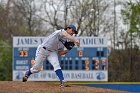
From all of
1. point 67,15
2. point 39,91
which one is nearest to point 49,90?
point 39,91

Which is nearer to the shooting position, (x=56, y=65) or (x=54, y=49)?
→ (x=56, y=65)

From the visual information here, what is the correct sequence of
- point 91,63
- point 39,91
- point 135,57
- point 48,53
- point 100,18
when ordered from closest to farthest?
point 39,91, point 48,53, point 91,63, point 135,57, point 100,18

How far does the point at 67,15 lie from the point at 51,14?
154cm

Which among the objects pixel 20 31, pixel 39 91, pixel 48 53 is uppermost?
pixel 20 31

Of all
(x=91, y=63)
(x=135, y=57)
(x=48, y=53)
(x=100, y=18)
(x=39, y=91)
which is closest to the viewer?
(x=39, y=91)

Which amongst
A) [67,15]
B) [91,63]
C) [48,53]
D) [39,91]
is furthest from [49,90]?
[67,15]

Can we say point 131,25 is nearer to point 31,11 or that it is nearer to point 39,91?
point 31,11

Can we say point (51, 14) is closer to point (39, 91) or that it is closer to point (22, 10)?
point (22, 10)

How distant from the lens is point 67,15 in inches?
1652

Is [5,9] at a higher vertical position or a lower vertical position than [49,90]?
higher

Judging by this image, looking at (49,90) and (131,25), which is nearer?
(49,90)

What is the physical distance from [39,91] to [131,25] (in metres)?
30.7

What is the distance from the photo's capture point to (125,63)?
38.9 meters

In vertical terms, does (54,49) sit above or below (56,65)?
above
